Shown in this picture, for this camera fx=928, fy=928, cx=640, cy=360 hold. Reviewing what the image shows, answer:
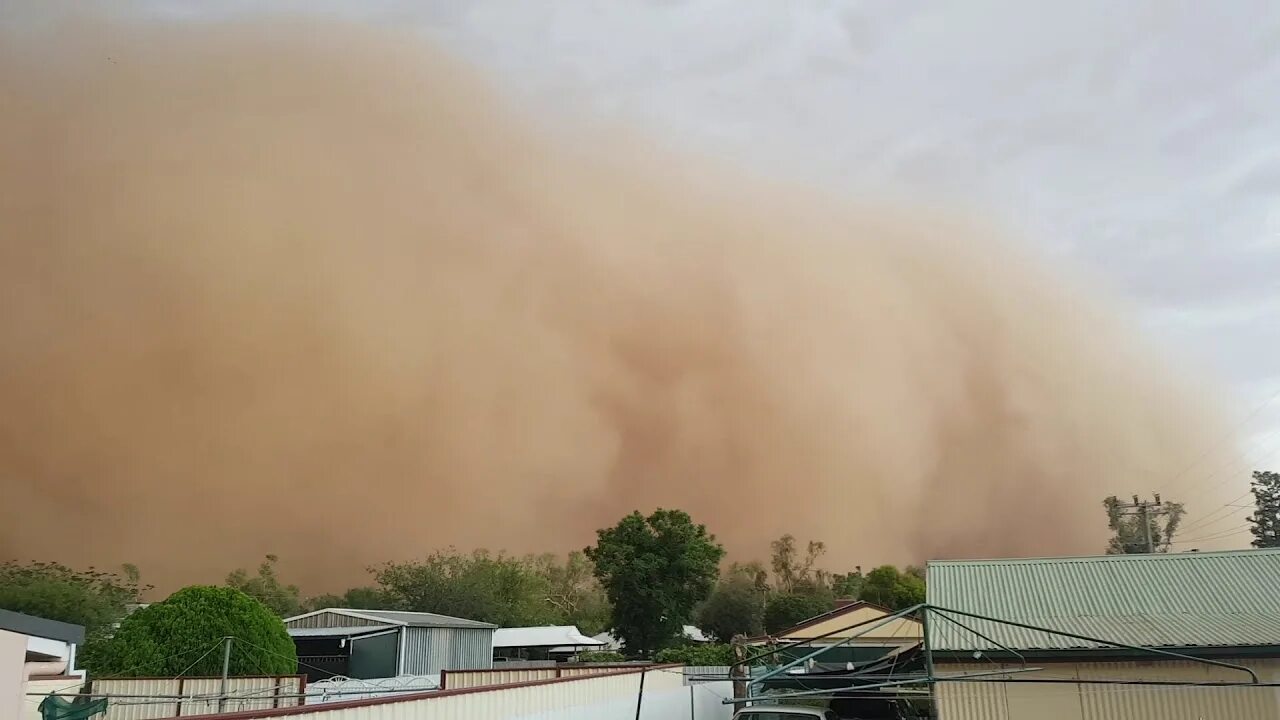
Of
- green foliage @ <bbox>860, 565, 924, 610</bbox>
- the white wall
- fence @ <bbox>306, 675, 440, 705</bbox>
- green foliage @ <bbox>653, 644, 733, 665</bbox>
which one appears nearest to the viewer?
the white wall

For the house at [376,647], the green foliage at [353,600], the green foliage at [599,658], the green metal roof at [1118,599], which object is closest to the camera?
the green metal roof at [1118,599]

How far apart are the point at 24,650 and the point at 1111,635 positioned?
18505 millimetres

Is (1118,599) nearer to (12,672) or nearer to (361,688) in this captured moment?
(361,688)

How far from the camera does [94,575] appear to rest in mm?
57625

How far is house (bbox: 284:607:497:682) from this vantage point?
4147cm

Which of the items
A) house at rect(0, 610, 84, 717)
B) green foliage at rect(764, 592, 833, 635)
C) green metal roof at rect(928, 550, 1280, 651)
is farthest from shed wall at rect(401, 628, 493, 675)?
house at rect(0, 610, 84, 717)

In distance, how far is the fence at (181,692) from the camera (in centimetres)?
1967

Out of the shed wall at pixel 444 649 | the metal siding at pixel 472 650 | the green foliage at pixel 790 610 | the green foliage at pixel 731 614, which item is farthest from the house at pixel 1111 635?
the green foliage at pixel 731 614

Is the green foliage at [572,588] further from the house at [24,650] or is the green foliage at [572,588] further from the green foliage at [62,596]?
the house at [24,650]

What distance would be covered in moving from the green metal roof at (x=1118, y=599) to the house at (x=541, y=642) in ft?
162

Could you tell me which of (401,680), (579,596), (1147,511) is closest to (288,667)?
(401,680)

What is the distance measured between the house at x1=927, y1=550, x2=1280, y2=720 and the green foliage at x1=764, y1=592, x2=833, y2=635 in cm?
4883

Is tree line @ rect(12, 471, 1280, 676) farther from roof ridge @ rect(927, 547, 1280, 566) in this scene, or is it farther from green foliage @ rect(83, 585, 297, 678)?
roof ridge @ rect(927, 547, 1280, 566)

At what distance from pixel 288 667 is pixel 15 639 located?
19.2m
